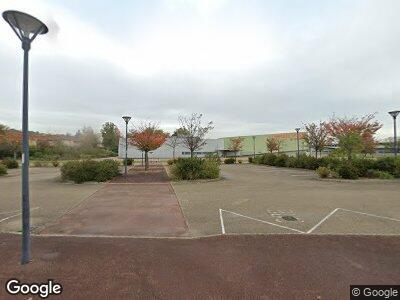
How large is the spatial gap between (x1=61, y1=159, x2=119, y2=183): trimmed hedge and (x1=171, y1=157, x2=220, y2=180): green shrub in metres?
3.85

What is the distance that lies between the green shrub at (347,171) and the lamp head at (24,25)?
1702cm

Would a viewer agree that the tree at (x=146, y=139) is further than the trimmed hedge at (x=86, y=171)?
Yes

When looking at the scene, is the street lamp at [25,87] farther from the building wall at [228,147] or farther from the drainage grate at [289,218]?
the building wall at [228,147]

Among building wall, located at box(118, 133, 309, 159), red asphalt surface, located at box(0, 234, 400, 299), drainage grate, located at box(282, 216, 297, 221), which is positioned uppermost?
building wall, located at box(118, 133, 309, 159)

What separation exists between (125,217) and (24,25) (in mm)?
5225

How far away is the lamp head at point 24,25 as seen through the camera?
455 centimetres

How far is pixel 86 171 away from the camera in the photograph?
17.7 metres

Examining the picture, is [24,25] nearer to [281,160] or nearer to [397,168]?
[397,168]

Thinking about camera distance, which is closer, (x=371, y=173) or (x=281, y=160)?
(x=371, y=173)

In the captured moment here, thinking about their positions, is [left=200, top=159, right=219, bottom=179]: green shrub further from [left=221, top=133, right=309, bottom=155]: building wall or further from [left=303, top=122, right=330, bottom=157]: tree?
[left=221, top=133, right=309, bottom=155]: building wall

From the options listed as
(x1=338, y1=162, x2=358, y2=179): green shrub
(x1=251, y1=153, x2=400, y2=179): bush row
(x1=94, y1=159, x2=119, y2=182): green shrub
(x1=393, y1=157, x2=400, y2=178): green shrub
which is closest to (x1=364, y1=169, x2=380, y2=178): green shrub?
(x1=251, y1=153, x2=400, y2=179): bush row

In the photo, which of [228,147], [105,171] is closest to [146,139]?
[105,171]

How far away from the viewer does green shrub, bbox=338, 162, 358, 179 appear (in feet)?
58.5

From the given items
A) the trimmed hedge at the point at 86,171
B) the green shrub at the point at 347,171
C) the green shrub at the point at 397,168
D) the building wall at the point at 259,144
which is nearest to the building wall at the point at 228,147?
the building wall at the point at 259,144
